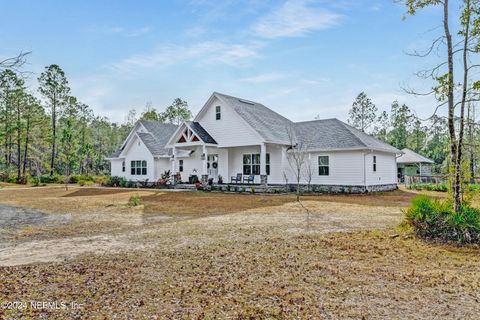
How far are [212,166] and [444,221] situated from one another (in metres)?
21.5

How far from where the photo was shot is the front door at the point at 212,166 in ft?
93.4

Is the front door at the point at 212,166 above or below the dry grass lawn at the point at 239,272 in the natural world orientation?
above

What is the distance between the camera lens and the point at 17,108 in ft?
137

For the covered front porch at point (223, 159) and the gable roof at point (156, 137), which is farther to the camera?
the gable roof at point (156, 137)

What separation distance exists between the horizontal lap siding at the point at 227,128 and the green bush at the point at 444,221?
15394mm

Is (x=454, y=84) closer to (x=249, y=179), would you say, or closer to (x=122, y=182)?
(x=249, y=179)

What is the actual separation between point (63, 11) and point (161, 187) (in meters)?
20.0

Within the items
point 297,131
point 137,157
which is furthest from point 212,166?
point 137,157

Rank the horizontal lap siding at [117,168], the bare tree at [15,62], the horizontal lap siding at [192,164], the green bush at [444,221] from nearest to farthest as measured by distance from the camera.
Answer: the bare tree at [15,62], the green bush at [444,221], the horizontal lap siding at [192,164], the horizontal lap siding at [117,168]

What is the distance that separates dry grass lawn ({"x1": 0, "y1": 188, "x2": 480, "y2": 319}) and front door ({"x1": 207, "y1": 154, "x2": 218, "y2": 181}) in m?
18.0

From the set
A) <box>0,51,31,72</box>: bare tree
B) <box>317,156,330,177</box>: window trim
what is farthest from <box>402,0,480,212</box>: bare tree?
<box>317,156,330,177</box>: window trim

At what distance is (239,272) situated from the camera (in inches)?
232

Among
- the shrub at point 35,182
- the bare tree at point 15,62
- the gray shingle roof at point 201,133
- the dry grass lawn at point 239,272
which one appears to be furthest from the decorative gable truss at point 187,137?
the bare tree at point 15,62

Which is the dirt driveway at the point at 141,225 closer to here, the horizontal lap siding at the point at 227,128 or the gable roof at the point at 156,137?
the horizontal lap siding at the point at 227,128
